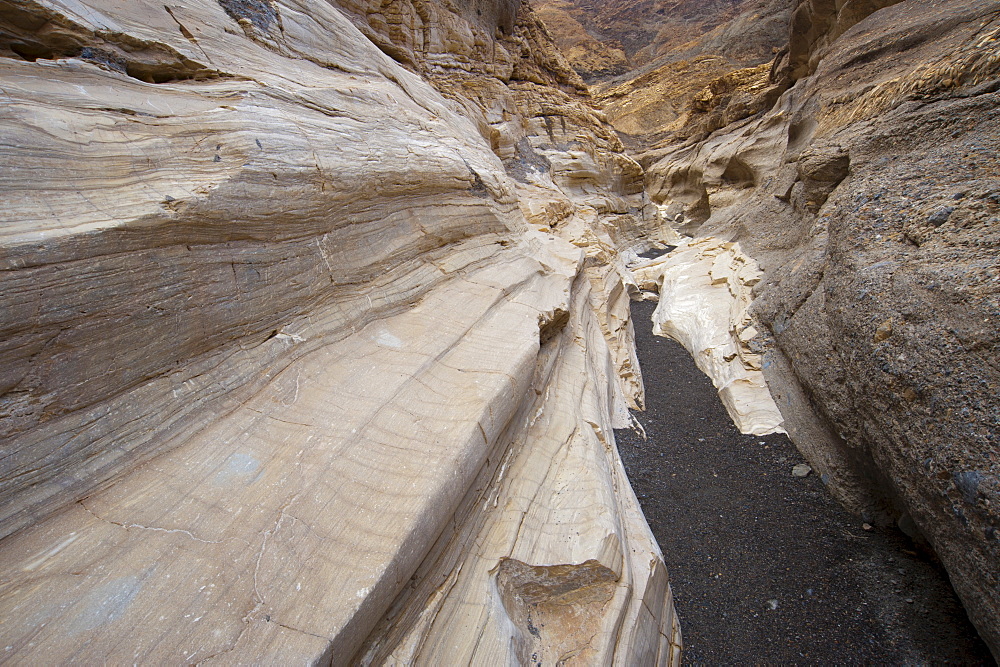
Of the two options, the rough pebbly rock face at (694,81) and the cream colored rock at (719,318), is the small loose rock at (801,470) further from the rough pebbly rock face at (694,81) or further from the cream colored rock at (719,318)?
the rough pebbly rock face at (694,81)

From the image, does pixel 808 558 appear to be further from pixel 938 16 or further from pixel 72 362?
pixel 938 16

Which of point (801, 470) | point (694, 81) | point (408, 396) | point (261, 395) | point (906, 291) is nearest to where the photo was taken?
point (261, 395)

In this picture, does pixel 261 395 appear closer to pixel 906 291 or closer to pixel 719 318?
pixel 906 291

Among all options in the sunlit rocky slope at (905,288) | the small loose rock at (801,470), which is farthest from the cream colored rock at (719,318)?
the small loose rock at (801,470)

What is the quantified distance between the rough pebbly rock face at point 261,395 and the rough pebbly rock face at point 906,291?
1585 mm

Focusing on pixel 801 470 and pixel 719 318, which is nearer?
pixel 801 470

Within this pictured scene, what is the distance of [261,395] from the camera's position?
1967 millimetres

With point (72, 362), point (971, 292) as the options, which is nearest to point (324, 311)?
point (72, 362)

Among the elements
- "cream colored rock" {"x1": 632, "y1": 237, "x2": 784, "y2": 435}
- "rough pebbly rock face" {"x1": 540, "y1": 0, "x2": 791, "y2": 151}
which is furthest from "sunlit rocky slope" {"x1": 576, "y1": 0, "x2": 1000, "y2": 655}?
"rough pebbly rock face" {"x1": 540, "y1": 0, "x2": 791, "y2": 151}

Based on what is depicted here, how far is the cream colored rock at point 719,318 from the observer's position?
161 inches

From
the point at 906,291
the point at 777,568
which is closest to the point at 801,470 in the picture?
the point at 777,568

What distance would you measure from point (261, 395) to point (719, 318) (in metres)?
5.51

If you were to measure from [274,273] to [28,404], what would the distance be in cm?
109

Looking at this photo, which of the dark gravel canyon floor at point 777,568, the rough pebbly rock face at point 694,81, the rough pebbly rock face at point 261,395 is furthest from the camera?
the rough pebbly rock face at point 694,81
